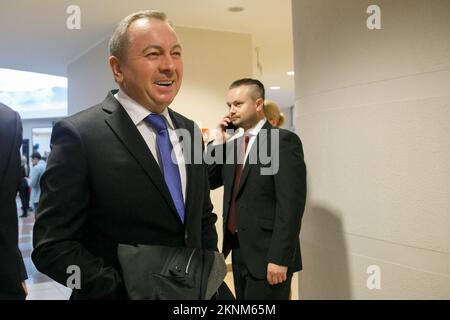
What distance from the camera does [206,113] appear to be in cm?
487

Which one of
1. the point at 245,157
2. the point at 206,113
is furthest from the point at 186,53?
the point at 245,157

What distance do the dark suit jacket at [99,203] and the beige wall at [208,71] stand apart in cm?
359

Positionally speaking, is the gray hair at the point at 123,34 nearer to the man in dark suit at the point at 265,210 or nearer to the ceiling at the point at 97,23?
the man in dark suit at the point at 265,210

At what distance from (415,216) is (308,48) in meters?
1.22

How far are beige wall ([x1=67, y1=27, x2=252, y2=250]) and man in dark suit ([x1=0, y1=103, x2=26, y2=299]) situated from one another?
10.9 ft

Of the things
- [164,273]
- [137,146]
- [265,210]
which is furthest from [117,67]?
[265,210]

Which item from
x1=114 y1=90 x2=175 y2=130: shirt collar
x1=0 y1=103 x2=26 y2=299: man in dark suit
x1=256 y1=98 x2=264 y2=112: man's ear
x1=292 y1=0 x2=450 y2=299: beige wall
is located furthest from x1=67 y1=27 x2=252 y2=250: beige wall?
x1=114 y1=90 x2=175 y2=130: shirt collar

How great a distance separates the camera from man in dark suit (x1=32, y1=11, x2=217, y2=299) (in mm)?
1037

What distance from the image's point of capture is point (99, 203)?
109 cm

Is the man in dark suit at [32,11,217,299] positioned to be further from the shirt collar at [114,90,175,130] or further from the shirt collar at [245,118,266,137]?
the shirt collar at [245,118,266,137]

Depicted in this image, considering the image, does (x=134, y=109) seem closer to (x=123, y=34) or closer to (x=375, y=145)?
(x=123, y=34)

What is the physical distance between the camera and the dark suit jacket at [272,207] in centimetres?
212

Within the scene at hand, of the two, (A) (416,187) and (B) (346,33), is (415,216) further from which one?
(B) (346,33)

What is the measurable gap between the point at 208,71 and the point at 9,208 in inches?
148
